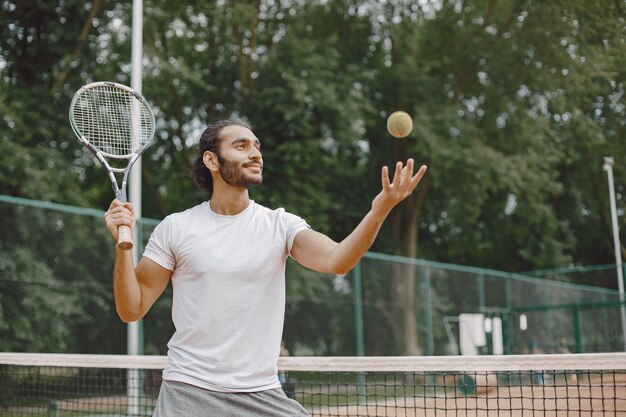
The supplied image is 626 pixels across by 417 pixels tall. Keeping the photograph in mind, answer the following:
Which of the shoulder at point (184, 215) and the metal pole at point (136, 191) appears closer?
the shoulder at point (184, 215)

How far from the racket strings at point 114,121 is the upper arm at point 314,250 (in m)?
1.31

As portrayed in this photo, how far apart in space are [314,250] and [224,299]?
35 cm

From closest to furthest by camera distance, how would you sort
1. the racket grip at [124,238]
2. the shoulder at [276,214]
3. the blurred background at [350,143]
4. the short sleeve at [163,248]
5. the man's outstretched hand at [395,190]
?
the man's outstretched hand at [395,190], the racket grip at [124,238], the short sleeve at [163,248], the shoulder at [276,214], the blurred background at [350,143]

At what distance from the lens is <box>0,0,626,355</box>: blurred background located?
11008 millimetres

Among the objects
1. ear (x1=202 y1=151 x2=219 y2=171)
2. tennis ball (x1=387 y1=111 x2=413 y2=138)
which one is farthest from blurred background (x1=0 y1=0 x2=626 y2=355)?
ear (x1=202 y1=151 x2=219 y2=171)

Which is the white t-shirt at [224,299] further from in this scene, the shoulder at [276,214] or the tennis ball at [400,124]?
the tennis ball at [400,124]

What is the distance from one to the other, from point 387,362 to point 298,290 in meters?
9.55

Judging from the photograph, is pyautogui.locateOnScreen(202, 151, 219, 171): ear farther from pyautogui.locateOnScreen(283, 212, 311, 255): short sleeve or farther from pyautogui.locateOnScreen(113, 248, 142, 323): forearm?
pyautogui.locateOnScreen(113, 248, 142, 323): forearm

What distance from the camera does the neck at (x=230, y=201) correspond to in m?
2.87

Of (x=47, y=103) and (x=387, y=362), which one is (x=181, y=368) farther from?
(x=47, y=103)

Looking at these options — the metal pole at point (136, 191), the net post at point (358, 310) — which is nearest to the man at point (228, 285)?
the metal pole at point (136, 191)

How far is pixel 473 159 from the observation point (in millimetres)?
16281

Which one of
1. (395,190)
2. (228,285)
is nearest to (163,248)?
(228,285)

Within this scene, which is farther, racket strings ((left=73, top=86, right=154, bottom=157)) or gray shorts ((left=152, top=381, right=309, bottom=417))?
racket strings ((left=73, top=86, right=154, bottom=157))
